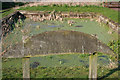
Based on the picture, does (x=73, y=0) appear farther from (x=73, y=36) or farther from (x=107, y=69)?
(x=73, y=36)

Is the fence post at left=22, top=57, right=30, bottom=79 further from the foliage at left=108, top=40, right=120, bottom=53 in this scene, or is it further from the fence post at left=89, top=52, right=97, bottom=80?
the foliage at left=108, top=40, right=120, bottom=53

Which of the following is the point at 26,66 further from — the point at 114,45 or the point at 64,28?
the point at 64,28

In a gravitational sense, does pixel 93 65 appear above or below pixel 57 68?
above

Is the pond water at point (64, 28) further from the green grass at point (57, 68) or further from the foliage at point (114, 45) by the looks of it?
the green grass at point (57, 68)

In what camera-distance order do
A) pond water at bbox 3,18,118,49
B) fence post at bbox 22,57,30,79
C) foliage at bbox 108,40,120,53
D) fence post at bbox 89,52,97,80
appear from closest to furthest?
fence post at bbox 22,57,30,79 → fence post at bbox 89,52,97,80 → foliage at bbox 108,40,120,53 → pond water at bbox 3,18,118,49

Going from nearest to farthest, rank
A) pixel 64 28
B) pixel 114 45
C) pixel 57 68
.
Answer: pixel 57 68 < pixel 114 45 < pixel 64 28

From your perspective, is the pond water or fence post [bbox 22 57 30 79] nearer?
fence post [bbox 22 57 30 79]

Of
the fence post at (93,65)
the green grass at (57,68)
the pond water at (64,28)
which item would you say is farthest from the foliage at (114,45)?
the fence post at (93,65)

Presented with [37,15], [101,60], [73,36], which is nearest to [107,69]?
[101,60]

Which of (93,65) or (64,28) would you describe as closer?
(93,65)

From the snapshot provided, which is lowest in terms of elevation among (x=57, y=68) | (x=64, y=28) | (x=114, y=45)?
(x=57, y=68)

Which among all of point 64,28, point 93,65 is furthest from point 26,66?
point 64,28

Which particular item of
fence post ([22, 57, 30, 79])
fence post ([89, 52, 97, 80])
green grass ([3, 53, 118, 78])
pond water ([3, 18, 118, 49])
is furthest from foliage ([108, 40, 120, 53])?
fence post ([22, 57, 30, 79])
